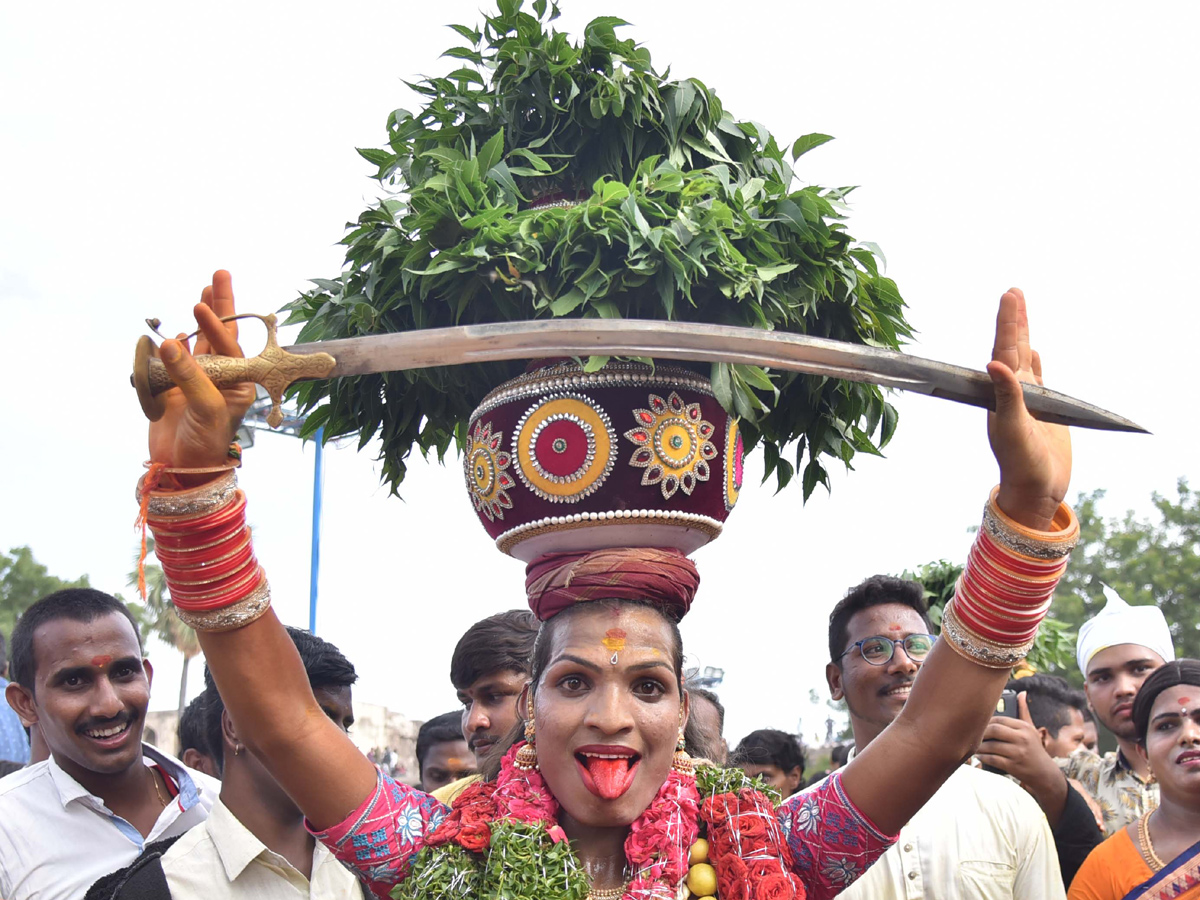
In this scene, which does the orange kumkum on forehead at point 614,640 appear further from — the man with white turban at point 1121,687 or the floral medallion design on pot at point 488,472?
the man with white turban at point 1121,687

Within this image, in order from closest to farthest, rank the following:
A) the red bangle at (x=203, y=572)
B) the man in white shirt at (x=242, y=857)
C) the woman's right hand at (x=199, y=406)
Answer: the woman's right hand at (x=199, y=406) < the red bangle at (x=203, y=572) < the man in white shirt at (x=242, y=857)

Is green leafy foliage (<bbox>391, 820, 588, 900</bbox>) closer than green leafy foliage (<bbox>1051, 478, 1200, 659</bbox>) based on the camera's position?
Yes

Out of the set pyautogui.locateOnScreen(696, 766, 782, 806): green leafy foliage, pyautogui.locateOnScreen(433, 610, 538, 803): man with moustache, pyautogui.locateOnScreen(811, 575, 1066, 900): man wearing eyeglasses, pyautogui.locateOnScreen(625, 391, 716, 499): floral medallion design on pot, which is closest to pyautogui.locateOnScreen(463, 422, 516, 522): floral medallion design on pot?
pyautogui.locateOnScreen(625, 391, 716, 499): floral medallion design on pot

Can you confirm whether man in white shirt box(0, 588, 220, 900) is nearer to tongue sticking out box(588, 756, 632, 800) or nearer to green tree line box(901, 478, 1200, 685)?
tongue sticking out box(588, 756, 632, 800)

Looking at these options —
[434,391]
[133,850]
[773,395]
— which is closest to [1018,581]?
[773,395]

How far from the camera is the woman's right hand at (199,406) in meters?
2.64

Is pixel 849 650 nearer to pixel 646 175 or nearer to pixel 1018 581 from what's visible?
pixel 1018 581

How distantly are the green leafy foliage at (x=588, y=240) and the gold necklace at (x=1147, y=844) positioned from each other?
1789mm

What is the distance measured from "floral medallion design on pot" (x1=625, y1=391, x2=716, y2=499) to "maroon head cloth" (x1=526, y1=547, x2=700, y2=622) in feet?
0.66

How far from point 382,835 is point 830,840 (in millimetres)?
1148

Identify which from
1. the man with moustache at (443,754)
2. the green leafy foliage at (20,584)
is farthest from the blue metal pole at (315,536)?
the green leafy foliage at (20,584)

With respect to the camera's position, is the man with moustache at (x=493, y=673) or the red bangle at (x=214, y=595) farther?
the man with moustache at (x=493, y=673)

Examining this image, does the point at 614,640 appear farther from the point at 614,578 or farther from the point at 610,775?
the point at 610,775

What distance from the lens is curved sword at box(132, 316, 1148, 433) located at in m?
2.71
